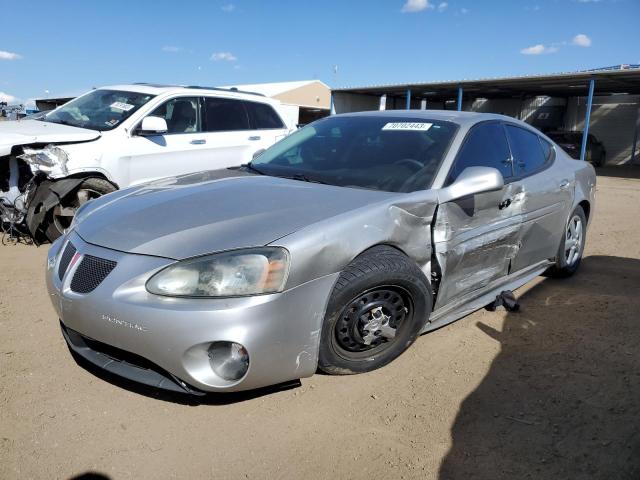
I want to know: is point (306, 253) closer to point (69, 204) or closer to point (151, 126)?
point (151, 126)

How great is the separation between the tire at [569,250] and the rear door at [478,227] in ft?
3.48

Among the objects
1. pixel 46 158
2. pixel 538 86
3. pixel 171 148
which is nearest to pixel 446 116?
pixel 171 148

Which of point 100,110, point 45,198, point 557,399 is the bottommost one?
point 557,399

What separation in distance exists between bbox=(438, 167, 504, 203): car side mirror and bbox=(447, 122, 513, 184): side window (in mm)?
90

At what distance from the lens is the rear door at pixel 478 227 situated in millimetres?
3027

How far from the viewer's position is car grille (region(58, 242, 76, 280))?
8.56 ft

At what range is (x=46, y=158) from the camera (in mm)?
4973

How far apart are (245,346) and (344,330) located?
0.62m

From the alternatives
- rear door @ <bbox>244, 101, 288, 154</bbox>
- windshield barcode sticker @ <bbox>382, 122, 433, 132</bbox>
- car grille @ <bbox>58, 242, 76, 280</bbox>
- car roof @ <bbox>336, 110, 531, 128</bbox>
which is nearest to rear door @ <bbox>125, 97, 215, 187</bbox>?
rear door @ <bbox>244, 101, 288, 154</bbox>

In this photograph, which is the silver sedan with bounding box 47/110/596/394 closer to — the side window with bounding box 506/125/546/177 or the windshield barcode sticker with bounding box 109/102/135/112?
the side window with bounding box 506/125/546/177

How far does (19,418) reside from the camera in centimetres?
243

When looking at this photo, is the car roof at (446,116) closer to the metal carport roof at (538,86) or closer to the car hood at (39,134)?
the car hood at (39,134)

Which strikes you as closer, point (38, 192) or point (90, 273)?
point (90, 273)

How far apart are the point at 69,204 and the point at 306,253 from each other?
3945 mm
